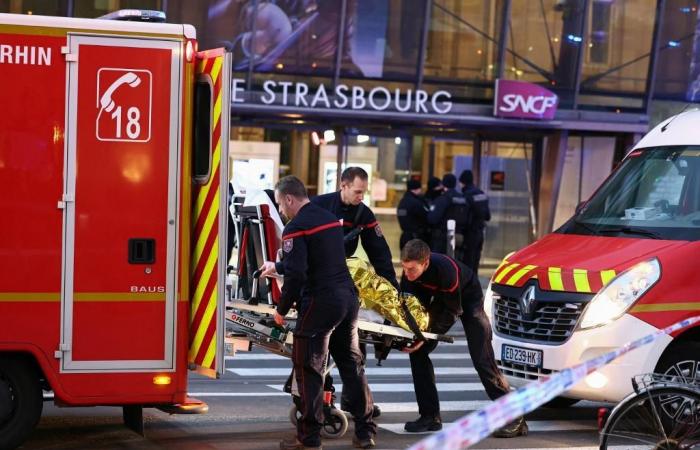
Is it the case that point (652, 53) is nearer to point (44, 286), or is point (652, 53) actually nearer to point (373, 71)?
point (373, 71)

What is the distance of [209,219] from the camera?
7598 millimetres

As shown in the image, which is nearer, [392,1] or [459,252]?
[459,252]

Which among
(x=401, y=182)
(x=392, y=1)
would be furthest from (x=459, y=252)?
(x=392, y=1)

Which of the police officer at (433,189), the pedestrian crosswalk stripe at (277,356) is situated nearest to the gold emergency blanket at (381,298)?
the pedestrian crosswalk stripe at (277,356)

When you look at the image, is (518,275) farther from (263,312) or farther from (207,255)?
(207,255)

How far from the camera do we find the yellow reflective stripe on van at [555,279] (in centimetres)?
871

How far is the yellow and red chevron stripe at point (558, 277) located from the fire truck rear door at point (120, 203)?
280 centimetres

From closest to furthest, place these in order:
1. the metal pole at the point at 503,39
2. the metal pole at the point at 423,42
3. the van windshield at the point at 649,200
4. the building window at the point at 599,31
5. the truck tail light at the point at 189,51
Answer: the truck tail light at the point at 189,51, the van windshield at the point at 649,200, the metal pole at the point at 423,42, the metal pole at the point at 503,39, the building window at the point at 599,31

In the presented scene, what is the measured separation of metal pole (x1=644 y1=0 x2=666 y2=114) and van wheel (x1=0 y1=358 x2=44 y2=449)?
60.5 ft

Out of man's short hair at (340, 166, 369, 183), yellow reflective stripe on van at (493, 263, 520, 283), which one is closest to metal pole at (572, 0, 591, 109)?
yellow reflective stripe on van at (493, 263, 520, 283)

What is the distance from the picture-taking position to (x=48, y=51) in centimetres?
727

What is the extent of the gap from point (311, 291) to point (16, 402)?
6.34 ft

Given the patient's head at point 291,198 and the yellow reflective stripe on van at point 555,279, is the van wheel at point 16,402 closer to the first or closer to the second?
the patient's head at point 291,198

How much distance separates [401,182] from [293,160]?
211 cm
